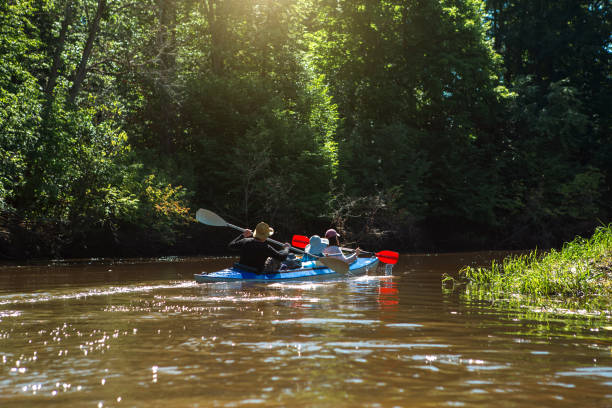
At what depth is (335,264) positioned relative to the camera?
13.5 m

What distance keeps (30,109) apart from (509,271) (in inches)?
525

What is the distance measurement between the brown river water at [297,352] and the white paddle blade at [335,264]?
10.9ft

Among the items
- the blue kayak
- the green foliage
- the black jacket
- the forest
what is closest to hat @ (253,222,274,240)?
the black jacket

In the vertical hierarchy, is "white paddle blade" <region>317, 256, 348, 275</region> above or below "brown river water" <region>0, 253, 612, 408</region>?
above

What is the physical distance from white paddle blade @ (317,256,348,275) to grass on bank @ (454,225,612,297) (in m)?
3.17

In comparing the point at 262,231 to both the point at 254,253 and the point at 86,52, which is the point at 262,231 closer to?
the point at 254,253

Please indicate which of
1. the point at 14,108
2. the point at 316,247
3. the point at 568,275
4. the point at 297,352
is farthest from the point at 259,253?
the point at 14,108

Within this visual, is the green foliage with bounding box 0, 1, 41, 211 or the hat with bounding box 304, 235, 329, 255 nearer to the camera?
the hat with bounding box 304, 235, 329, 255

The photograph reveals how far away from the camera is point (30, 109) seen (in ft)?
59.0

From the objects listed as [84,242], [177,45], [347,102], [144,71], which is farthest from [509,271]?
[347,102]

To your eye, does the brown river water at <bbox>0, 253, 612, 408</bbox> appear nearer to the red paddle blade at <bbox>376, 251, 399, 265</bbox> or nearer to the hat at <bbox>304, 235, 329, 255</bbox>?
the hat at <bbox>304, 235, 329, 255</bbox>

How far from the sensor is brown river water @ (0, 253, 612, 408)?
4.02m

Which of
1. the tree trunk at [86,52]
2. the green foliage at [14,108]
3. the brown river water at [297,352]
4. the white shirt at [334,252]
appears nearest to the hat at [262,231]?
the white shirt at [334,252]

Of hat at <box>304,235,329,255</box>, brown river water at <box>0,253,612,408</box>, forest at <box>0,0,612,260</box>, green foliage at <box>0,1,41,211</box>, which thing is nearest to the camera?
brown river water at <box>0,253,612,408</box>
